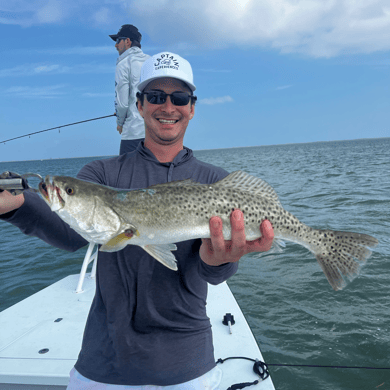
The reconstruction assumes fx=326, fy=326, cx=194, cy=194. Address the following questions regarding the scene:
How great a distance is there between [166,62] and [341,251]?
2691 mm

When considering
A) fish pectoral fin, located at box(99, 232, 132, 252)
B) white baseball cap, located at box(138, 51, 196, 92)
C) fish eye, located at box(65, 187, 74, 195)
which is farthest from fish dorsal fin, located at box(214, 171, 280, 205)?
fish eye, located at box(65, 187, 74, 195)

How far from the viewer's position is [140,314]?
9.81 feet

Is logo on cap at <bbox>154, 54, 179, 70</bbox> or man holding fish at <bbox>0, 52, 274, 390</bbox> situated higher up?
logo on cap at <bbox>154, 54, 179, 70</bbox>

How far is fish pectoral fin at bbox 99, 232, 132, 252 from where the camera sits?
2705 mm

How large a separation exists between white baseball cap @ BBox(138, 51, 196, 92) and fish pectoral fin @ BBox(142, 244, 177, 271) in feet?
5.92

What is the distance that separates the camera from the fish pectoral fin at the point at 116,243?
2.71 m

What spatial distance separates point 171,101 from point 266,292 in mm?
7210

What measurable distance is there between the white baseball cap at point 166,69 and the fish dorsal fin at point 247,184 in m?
1.20

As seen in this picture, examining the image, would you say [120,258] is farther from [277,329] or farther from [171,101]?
[277,329]

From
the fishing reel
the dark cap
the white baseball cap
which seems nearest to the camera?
the fishing reel

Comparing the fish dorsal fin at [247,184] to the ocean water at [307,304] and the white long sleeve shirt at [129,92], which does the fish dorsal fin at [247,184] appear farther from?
the white long sleeve shirt at [129,92]

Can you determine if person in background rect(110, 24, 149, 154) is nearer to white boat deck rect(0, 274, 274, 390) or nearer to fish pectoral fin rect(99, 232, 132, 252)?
white boat deck rect(0, 274, 274, 390)

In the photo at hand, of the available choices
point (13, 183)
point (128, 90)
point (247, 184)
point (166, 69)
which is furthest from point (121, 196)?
point (128, 90)

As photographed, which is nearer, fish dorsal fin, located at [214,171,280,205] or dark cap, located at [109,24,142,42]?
fish dorsal fin, located at [214,171,280,205]
